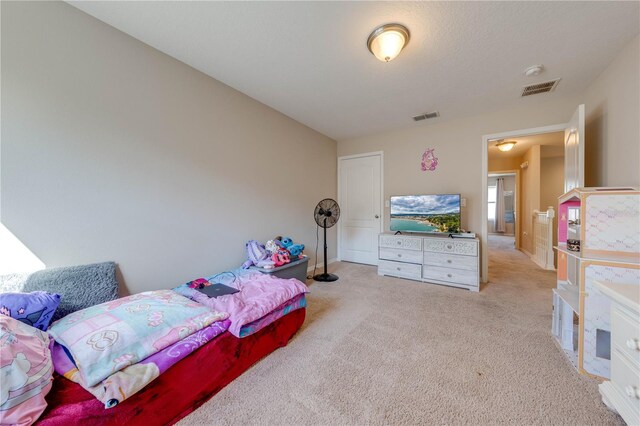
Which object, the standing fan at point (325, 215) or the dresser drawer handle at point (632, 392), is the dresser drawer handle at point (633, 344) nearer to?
the dresser drawer handle at point (632, 392)

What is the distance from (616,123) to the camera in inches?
79.7

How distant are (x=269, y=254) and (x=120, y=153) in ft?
5.54

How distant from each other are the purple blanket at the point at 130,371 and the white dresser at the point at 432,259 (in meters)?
2.90

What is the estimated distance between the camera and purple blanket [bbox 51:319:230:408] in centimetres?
99

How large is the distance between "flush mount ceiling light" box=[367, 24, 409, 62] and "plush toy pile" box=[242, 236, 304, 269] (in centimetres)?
226

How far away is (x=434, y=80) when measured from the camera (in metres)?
2.50

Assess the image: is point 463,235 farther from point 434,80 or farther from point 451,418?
point 451,418

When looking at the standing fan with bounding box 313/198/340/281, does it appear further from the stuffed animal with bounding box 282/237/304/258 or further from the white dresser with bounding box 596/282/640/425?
the white dresser with bounding box 596/282/640/425

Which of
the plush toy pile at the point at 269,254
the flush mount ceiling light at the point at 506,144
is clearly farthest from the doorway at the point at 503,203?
the plush toy pile at the point at 269,254

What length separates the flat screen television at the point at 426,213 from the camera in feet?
11.0

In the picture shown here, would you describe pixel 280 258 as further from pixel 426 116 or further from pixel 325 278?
pixel 426 116

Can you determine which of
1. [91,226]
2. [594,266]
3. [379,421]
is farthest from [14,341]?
[594,266]

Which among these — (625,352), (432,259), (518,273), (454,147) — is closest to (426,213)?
(432,259)

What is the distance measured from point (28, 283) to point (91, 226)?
46cm
